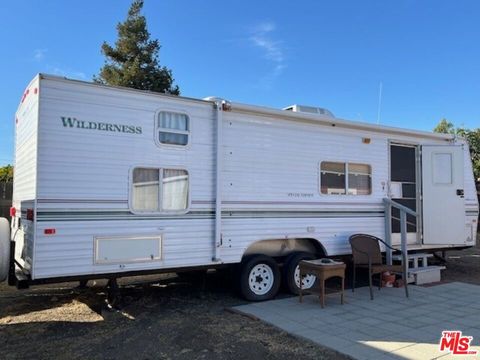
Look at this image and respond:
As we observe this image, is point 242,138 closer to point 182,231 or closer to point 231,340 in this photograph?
point 182,231

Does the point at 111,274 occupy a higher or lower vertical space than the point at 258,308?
higher

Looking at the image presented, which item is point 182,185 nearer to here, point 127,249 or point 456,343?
point 127,249

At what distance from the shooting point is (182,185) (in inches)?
255

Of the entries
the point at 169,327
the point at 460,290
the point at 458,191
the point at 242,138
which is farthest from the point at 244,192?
the point at 458,191

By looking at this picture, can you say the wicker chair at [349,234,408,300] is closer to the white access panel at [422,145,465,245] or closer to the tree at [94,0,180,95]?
the white access panel at [422,145,465,245]

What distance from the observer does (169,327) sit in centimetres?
576

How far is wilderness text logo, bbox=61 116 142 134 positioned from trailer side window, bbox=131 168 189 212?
530 mm

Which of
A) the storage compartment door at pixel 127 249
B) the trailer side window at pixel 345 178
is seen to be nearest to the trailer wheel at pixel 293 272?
the trailer side window at pixel 345 178

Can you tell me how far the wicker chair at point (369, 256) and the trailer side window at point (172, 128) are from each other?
342cm

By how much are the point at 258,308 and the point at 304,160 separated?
254 centimetres

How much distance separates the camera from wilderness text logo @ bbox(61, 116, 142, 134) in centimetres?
565

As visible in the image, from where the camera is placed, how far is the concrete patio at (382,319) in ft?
16.4

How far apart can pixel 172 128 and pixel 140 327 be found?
8.73 feet

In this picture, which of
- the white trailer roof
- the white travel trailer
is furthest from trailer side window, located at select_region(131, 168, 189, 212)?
the white trailer roof
